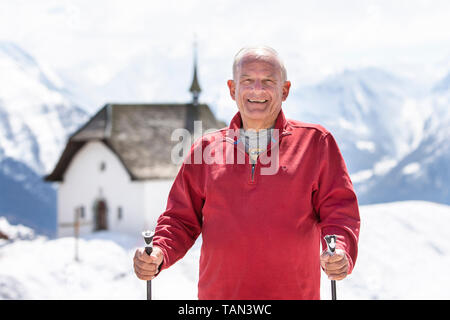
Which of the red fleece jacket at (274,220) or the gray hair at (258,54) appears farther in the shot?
the gray hair at (258,54)

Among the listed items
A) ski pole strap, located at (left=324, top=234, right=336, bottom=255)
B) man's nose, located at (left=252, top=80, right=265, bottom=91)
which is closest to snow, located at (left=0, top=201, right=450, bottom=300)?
man's nose, located at (left=252, top=80, right=265, bottom=91)

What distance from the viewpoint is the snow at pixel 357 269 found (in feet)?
33.7

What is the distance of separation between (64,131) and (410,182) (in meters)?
35.1

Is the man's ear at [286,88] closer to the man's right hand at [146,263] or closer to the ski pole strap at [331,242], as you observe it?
the ski pole strap at [331,242]

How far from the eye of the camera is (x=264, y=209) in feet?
9.24

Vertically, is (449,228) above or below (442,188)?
below

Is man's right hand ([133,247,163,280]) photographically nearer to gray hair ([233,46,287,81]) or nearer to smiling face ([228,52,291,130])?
smiling face ([228,52,291,130])

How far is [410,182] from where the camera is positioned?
62406 millimetres

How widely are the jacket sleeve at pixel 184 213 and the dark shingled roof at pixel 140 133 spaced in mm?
20893

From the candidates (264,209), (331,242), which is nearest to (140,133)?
(264,209)

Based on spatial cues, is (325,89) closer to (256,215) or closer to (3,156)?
(3,156)

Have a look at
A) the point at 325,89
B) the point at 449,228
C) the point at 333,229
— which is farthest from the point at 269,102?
the point at 325,89

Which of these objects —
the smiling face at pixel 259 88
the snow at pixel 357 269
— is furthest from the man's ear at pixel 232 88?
the snow at pixel 357 269

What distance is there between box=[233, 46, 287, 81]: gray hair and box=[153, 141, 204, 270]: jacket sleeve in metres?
0.56
